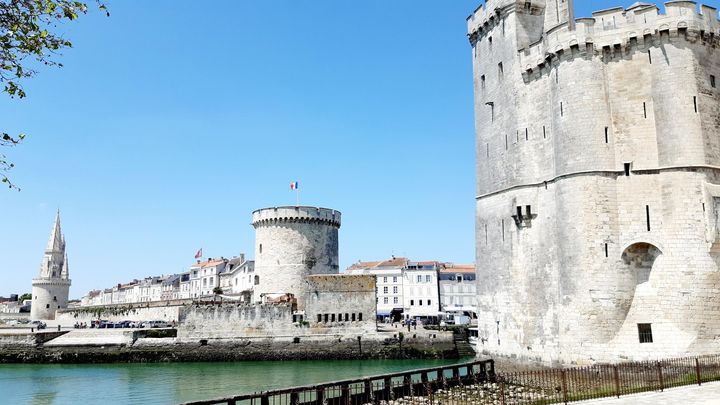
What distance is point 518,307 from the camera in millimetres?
25453

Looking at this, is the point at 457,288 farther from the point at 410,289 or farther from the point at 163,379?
the point at 163,379

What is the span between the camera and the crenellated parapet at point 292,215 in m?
45.2

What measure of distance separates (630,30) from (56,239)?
69.3 meters

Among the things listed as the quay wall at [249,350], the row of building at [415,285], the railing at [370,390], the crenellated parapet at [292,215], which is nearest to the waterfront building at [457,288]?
A: the row of building at [415,285]

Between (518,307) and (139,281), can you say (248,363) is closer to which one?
(518,307)

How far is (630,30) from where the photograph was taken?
23062mm

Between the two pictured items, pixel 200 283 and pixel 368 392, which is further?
pixel 200 283

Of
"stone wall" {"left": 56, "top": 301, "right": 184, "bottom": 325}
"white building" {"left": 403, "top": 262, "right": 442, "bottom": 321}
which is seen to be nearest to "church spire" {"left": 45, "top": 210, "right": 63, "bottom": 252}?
"stone wall" {"left": 56, "top": 301, "right": 184, "bottom": 325}

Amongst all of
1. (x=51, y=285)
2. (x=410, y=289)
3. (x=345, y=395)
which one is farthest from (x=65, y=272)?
(x=345, y=395)

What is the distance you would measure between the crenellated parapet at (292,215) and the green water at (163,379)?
12.5 m

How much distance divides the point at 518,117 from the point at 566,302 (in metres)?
8.67

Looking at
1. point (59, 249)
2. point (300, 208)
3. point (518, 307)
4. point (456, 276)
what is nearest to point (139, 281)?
point (59, 249)

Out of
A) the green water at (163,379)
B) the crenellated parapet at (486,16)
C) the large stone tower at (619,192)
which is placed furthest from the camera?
the crenellated parapet at (486,16)

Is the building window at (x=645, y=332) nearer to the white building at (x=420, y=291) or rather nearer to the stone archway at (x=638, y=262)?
the stone archway at (x=638, y=262)
